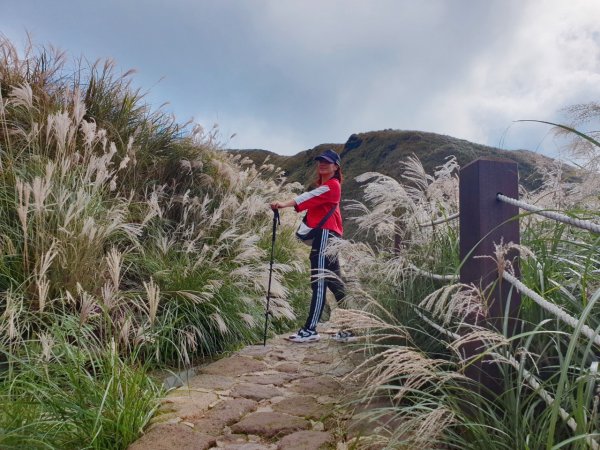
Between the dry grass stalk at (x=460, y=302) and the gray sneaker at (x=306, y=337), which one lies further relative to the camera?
the gray sneaker at (x=306, y=337)

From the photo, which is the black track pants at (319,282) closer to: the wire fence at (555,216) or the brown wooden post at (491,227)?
the brown wooden post at (491,227)

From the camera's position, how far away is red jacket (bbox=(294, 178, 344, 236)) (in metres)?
4.83

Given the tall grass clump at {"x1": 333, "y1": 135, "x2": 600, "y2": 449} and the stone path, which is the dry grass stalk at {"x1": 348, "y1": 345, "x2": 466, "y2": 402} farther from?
the stone path

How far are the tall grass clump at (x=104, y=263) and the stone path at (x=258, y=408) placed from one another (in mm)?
193

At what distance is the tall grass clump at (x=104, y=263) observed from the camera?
2.42m

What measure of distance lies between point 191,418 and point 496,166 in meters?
2.02

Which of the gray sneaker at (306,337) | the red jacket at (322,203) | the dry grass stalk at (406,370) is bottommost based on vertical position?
the gray sneaker at (306,337)

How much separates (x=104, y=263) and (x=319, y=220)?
6.78ft

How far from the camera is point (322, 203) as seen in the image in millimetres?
4918

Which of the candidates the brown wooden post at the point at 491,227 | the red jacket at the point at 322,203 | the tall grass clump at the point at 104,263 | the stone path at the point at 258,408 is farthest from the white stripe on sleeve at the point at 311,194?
the brown wooden post at the point at 491,227

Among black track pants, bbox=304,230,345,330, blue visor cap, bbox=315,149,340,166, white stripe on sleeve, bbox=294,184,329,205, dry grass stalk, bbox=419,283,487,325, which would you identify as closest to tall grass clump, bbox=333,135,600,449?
dry grass stalk, bbox=419,283,487,325

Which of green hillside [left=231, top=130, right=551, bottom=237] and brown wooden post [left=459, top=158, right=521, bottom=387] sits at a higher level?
green hillside [left=231, top=130, right=551, bottom=237]

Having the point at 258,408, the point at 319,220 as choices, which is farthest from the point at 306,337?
the point at 258,408

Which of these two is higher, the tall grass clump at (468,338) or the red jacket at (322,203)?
the red jacket at (322,203)
